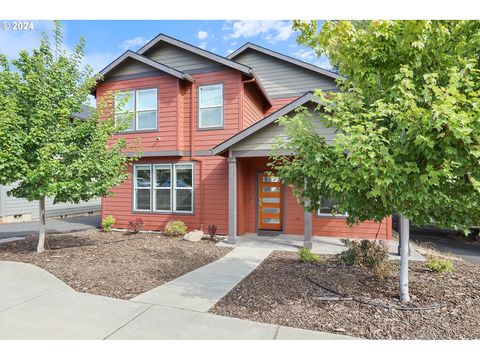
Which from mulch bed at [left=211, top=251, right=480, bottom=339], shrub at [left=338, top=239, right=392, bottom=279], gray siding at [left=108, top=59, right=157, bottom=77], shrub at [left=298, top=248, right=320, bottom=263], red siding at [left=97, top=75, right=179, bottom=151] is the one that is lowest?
mulch bed at [left=211, top=251, right=480, bottom=339]

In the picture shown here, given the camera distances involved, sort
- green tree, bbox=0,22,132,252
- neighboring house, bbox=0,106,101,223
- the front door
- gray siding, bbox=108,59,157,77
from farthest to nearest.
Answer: neighboring house, bbox=0,106,101,223, gray siding, bbox=108,59,157,77, the front door, green tree, bbox=0,22,132,252

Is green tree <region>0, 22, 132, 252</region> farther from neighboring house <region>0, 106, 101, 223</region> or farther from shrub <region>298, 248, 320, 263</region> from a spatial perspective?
neighboring house <region>0, 106, 101, 223</region>

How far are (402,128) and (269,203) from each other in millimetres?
7629

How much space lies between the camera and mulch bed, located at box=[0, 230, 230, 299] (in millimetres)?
5160

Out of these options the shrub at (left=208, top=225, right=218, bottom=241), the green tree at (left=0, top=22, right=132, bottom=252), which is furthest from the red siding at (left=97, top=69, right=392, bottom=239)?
the green tree at (left=0, top=22, right=132, bottom=252)

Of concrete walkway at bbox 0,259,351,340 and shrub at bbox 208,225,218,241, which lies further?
shrub at bbox 208,225,218,241

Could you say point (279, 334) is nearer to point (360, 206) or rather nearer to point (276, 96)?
point (360, 206)

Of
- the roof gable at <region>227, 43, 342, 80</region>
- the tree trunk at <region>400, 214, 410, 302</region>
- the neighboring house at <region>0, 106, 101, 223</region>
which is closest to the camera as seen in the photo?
the tree trunk at <region>400, 214, 410, 302</region>

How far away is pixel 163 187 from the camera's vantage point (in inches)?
431

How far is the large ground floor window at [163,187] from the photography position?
10688mm

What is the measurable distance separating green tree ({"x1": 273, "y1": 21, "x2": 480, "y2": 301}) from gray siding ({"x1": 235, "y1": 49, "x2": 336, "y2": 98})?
757cm

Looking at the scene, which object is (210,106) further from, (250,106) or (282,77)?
(282,77)
